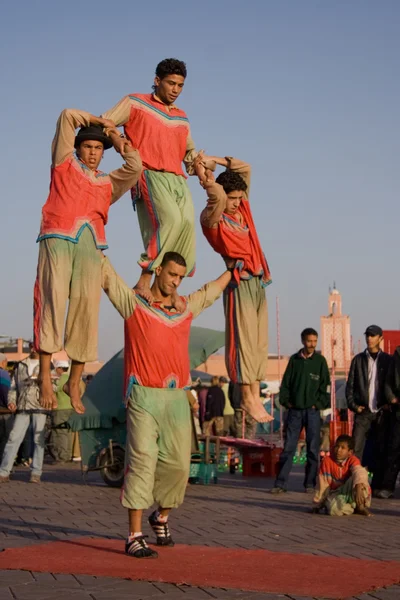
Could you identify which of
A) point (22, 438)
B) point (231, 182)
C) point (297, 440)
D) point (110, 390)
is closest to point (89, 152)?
point (231, 182)

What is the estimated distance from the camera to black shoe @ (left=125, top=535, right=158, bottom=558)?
8.48 meters

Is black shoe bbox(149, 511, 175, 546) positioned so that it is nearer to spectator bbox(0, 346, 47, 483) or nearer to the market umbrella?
the market umbrella

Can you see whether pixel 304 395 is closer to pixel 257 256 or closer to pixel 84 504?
pixel 84 504

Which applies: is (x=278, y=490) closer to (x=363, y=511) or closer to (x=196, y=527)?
(x=363, y=511)

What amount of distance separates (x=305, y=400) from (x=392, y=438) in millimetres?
1279

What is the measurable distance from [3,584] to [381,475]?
7.99 meters

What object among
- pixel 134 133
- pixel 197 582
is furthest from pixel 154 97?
pixel 197 582

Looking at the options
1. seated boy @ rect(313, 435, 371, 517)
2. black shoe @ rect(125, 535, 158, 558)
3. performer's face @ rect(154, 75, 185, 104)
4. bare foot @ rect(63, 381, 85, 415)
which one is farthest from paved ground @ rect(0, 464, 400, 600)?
performer's face @ rect(154, 75, 185, 104)

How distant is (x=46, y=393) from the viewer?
26.2 ft

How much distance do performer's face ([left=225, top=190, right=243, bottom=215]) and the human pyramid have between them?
0.5 inches

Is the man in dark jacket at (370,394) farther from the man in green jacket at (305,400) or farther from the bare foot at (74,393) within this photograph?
the bare foot at (74,393)

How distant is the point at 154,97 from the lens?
345 inches

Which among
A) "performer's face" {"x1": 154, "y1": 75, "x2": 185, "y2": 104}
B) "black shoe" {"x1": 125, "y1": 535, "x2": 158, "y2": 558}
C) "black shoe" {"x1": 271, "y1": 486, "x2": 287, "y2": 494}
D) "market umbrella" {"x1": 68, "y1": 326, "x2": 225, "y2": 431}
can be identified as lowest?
"black shoe" {"x1": 125, "y1": 535, "x2": 158, "y2": 558}

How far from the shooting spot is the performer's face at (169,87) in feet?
28.5
